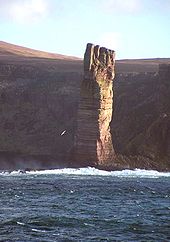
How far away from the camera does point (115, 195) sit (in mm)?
49562

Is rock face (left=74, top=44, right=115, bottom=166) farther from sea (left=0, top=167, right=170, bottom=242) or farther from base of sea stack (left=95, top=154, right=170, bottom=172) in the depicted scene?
sea (left=0, top=167, right=170, bottom=242)

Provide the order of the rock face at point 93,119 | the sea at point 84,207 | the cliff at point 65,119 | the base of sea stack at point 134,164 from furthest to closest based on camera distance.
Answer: the cliff at point 65,119, the rock face at point 93,119, the base of sea stack at point 134,164, the sea at point 84,207

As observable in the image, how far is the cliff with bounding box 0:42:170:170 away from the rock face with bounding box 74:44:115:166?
7.35ft

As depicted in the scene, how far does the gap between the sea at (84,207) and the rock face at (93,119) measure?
900 cm

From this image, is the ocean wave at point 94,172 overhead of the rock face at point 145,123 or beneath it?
beneath

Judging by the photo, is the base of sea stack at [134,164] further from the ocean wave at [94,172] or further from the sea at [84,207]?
the sea at [84,207]

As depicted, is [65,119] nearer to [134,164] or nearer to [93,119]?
[93,119]

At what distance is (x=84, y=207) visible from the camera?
1678 inches

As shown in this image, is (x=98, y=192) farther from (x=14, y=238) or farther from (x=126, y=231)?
(x=14, y=238)

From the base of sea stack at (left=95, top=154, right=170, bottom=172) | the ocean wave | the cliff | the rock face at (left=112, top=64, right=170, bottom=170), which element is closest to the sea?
the ocean wave

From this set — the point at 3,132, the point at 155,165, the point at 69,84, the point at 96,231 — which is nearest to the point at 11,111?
the point at 3,132

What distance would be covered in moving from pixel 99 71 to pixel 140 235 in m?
47.2

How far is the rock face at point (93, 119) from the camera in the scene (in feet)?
248

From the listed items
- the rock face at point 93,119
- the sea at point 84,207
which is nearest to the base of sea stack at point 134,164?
the rock face at point 93,119
